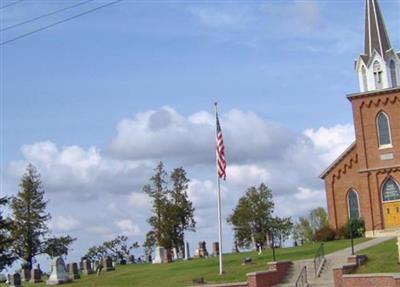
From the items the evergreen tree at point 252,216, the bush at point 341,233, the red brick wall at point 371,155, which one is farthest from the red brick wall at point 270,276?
the evergreen tree at point 252,216

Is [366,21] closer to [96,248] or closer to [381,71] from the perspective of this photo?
[381,71]

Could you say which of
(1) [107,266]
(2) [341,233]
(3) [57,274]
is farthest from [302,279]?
(2) [341,233]

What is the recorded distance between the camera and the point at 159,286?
111ft

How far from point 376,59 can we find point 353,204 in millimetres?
11309

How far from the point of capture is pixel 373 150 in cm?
5553

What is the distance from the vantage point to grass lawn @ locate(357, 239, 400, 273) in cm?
2913

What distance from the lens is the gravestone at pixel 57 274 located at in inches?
1767

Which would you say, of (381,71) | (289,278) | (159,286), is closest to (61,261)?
(159,286)

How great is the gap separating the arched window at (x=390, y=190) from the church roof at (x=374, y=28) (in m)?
10.1

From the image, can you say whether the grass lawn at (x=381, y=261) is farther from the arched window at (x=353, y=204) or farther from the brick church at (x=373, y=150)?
the arched window at (x=353, y=204)

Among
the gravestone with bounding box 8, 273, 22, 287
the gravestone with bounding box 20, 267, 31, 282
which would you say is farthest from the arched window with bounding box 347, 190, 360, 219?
the gravestone with bounding box 8, 273, 22, 287

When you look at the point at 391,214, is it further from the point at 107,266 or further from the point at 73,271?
the point at 73,271

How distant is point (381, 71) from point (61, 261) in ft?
90.1

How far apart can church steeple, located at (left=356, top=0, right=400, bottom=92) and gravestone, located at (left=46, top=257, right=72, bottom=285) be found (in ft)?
85.8
